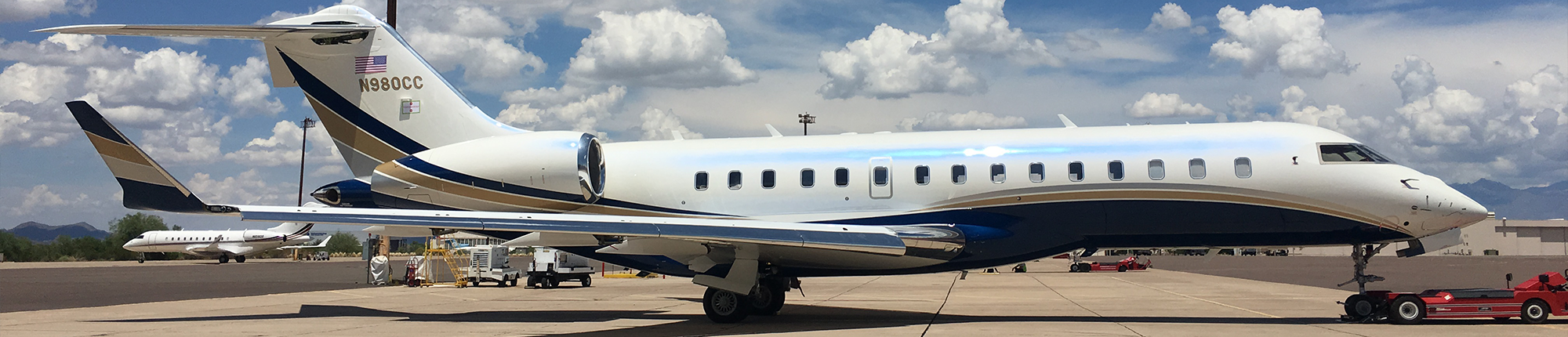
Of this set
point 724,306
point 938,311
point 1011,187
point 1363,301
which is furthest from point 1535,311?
point 724,306

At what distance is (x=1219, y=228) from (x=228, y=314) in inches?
679

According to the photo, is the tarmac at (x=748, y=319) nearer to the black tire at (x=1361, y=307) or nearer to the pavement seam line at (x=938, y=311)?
the pavement seam line at (x=938, y=311)

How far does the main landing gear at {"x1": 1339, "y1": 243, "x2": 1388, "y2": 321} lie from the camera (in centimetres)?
1552

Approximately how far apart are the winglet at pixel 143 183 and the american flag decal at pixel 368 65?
4.73 metres

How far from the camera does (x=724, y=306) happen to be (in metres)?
16.7

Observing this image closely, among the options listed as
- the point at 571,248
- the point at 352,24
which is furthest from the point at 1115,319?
the point at 352,24

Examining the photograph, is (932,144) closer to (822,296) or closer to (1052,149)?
(1052,149)

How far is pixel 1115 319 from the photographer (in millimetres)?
17062

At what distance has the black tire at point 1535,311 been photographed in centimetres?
1504

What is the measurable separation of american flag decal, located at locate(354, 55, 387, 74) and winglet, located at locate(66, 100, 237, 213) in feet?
15.5

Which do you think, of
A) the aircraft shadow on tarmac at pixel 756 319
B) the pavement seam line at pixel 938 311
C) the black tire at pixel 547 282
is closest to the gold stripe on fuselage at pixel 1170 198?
the aircraft shadow on tarmac at pixel 756 319

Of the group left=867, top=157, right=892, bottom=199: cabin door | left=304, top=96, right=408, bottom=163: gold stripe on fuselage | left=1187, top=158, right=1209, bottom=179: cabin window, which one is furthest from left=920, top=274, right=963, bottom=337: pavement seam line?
left=304, top=96, right=408, bottom=163: gold stripe on fuselage

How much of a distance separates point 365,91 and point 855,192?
8989 millimetres

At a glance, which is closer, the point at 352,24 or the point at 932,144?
the point at 932,144
